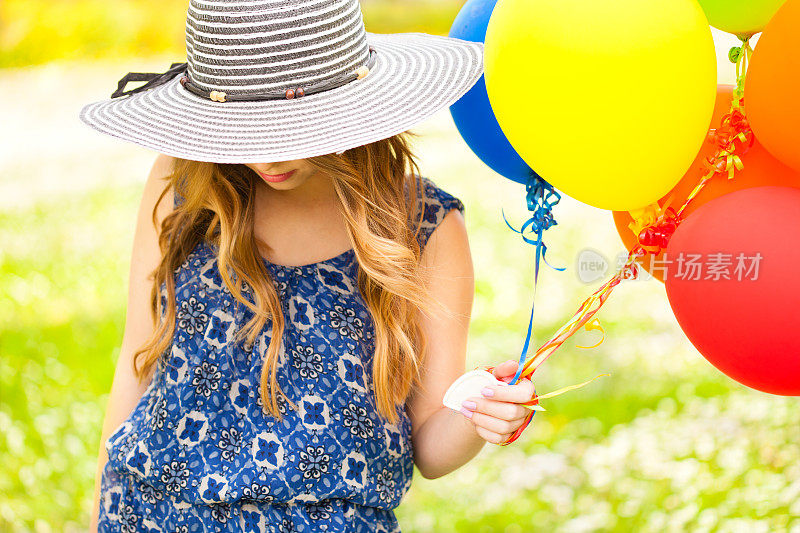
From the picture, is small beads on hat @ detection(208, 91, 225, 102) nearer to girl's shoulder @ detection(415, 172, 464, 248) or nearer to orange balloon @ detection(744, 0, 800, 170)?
girl's shoulder @ detection(415, 172, 464, 248)

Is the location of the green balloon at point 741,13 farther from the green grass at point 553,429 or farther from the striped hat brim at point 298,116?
the green grass at point 553,429

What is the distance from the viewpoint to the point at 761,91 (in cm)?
100

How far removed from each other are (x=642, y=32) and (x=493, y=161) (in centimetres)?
46

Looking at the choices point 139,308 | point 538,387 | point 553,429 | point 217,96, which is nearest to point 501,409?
point 217,96

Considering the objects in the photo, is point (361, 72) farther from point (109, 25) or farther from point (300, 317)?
point (109, 25)

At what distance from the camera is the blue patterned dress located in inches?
53.4

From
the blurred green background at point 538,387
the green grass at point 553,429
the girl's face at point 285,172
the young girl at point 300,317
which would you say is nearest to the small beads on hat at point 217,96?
the young girl at point 300,317

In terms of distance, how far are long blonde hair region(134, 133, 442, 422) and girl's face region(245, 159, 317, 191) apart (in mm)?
28

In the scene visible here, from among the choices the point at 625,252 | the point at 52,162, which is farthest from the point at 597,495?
the point at 52,162

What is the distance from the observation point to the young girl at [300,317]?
1.26 metres

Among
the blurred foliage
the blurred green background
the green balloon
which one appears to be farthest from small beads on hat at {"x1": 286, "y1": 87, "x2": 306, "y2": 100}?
the blurred foliage

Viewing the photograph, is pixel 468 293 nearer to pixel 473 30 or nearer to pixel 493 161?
pixel 493 161

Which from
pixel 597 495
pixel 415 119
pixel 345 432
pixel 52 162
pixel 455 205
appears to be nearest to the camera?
pixel 415 119

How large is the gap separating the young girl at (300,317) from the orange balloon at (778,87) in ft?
1.37
